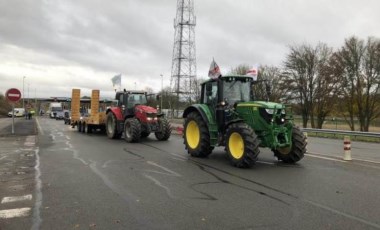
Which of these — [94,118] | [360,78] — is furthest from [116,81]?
[360,78]

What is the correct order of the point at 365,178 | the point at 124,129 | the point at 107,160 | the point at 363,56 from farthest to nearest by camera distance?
the point at 363,56, the point at 124,129, the point at 107,160, the point at 365,178

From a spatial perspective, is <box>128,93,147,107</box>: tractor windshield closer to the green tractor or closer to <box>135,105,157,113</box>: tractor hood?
<box>135,105,157,113</box>: tractor hood

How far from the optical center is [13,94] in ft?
77.6

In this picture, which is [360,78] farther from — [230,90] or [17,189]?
[17,189]

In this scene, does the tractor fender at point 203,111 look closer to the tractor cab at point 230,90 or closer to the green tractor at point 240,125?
the green tractor at point 240,125

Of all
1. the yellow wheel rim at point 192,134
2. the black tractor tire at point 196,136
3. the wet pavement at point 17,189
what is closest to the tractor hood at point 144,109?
the black tractor tire at point 196,136

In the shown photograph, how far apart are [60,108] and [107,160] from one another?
63.3 metres

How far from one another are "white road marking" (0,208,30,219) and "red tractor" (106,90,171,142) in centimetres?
1232

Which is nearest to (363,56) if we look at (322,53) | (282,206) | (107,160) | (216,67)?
(322,53)

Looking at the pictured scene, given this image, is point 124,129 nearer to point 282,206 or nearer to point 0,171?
point 0,171

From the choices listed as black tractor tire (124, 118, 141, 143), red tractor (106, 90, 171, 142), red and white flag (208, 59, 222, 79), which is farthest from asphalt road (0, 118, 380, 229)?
red tractor (106, 90, 171, 142)

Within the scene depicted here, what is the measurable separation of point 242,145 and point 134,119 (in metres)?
9.53

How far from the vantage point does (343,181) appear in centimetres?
926

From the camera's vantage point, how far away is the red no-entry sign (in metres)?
23.5
